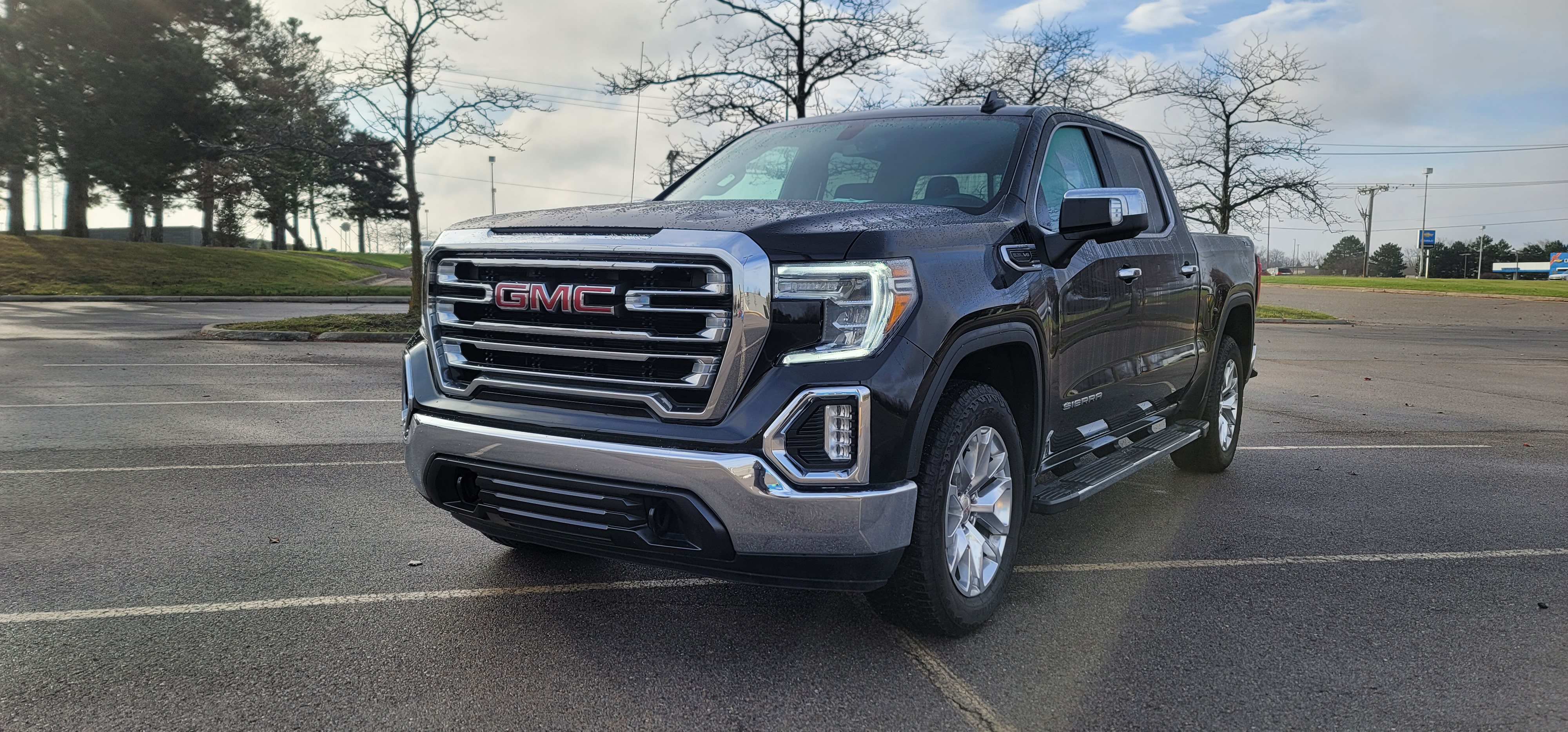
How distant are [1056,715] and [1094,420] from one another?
1.86 meters

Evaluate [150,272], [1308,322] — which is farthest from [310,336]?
[1308,322]

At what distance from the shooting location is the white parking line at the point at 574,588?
3.74m

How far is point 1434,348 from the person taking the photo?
19.0 m

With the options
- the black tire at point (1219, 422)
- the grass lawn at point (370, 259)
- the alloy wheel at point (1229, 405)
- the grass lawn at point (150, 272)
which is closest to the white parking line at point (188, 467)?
the black tire at point (1219, 422)

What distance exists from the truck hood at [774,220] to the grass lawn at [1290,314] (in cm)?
2630

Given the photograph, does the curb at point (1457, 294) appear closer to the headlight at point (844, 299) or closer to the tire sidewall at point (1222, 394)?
the tire sidewall at point (1222, 394)

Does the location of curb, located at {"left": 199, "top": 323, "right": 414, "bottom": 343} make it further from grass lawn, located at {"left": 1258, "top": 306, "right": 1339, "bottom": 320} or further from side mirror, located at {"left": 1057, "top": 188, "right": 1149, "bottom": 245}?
grass lawn, located at {"left": 1258, "top": 306, "right": 1339, "bottom": 320}

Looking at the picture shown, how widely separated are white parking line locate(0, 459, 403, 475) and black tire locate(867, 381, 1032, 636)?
4.11 m

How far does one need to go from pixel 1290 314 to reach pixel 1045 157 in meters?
27.4

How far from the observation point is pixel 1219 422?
639 centimetres

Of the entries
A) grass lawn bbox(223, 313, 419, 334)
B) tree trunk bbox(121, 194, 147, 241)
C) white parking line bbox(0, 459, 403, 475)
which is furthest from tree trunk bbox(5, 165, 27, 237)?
white parking line bbox(0, 459, 403, 475)

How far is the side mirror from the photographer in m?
3.85

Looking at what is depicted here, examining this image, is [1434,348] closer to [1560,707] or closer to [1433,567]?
[1433,567]

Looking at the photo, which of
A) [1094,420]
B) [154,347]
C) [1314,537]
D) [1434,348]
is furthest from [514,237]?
[1434,348]
